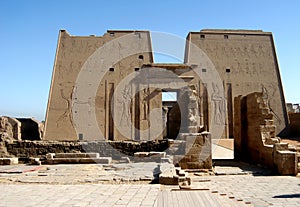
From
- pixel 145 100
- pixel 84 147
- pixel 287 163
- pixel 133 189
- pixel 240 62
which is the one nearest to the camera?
pixel 133 189

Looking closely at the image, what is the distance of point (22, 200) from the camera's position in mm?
5078

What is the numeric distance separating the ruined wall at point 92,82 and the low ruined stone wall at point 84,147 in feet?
24.9

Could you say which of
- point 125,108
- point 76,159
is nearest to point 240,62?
point 125,108

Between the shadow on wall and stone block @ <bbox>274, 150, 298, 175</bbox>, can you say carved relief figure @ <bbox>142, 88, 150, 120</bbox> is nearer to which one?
the shadow on wall

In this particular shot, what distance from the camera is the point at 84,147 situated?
12.3 meters

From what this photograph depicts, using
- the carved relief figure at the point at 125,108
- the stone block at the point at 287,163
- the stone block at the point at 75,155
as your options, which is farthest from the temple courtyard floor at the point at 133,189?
the carved relief figure at the point at 125,108

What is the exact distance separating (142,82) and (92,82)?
3175 mm

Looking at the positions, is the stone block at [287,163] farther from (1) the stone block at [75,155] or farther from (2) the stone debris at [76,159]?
(1) the stone block at [75,155]

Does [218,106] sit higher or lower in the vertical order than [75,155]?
higher

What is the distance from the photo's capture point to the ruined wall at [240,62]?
21.4 meters

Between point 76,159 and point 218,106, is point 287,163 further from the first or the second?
point 218,106

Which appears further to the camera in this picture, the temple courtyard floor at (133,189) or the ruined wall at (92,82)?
the ruined wall at (92,82)

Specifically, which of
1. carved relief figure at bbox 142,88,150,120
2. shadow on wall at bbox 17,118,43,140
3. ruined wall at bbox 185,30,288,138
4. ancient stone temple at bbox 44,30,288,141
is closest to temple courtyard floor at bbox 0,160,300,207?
carved relief figure at bbox 142,88,150,120

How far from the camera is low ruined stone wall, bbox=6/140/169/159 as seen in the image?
1224cm
